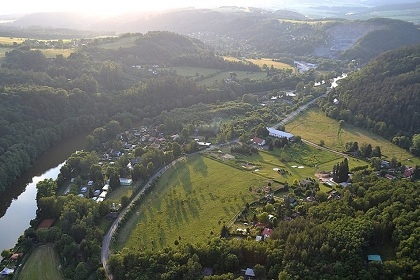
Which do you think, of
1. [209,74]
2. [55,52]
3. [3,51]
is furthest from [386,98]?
[3,51]

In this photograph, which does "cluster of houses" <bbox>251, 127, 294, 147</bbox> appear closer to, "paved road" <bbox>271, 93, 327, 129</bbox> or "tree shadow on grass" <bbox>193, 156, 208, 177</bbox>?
"paved road" <bbox>271, 93, 327, 129</bbox>

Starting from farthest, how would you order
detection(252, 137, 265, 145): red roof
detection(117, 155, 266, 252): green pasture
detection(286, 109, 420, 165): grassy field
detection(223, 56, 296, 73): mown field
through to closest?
detection(223, 56, 296, 73): mown field → detection(252, 137, 265, 145): red roof → detection(286, 109, 420, 165): grassy field → detection(117, 155, 266, 252): green pasture

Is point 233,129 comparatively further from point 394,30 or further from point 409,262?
point 394,30

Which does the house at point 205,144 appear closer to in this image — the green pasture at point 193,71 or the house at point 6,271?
the house at point 6,271

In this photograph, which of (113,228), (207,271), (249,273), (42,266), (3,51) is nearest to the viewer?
(249,273)

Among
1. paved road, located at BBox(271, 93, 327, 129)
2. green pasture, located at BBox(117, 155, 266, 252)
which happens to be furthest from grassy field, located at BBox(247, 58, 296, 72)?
green pasture, located at BBox(117, 155, 266, 252)

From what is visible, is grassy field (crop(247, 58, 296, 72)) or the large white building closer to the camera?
the large white building

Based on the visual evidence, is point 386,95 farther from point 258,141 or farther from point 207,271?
point 207,271
